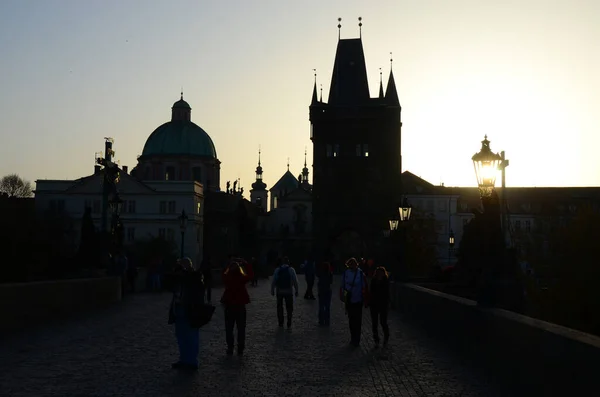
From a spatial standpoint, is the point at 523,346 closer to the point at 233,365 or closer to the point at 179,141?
the point at 233,365

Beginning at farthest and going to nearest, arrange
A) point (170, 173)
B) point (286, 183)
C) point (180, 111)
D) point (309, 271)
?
point (286, 183) → point (180, 111) → point (170, 173) → point (309, 271)

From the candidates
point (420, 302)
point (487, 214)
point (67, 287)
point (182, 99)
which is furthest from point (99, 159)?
point (182, 99)

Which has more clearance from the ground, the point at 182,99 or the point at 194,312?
the point at 182,99

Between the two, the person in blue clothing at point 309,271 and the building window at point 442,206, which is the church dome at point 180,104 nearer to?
the building window at point 442,206

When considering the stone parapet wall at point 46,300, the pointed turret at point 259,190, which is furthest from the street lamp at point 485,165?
the pointed turret at point 259,190

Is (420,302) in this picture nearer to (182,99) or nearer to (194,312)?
(194,312)

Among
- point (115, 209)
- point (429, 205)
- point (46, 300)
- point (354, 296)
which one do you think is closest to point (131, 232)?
point (429, 205)

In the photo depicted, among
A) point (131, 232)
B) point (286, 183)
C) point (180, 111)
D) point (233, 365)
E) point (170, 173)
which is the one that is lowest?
point (233, 365)

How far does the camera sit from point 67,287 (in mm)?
24453

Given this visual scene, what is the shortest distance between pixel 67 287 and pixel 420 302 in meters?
9.83

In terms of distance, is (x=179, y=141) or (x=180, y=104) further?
(x=180, y=104)

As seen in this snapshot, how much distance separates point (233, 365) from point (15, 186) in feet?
391

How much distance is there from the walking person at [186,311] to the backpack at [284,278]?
276 inches

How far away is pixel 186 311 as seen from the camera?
45.4ft
